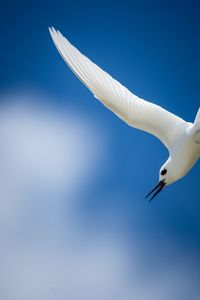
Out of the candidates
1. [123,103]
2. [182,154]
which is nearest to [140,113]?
[123,103]

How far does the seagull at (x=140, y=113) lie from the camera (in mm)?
1559

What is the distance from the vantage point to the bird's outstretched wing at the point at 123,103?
1.58m

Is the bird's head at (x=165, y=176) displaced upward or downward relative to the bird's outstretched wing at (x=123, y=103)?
downward

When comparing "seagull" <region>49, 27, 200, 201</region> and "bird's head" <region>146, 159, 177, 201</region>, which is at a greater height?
"seagull" <region>49, 27, 200, 201</region>

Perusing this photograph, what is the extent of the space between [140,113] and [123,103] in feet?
0.21

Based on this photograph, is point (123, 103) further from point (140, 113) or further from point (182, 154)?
point (182, 154)

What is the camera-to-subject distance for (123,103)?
162 cm

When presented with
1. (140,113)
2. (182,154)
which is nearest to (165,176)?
(182,154)

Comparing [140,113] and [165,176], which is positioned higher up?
[140,113]

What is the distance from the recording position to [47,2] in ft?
6.47

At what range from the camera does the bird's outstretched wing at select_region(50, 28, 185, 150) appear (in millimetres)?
1585

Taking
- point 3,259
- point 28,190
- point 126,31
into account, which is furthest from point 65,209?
point 126,31

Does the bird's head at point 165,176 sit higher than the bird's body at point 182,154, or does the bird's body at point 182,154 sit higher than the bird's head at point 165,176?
the bird's body at point 182,154

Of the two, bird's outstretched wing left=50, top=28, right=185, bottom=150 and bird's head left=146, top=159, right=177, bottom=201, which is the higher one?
bird's outstretched wing left=50, top=28, right=185, bottom=150
